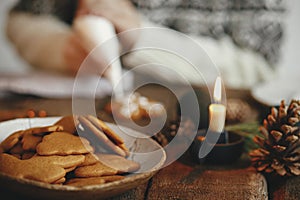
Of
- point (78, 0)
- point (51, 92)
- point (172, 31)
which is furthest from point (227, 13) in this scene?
point (51, 92)

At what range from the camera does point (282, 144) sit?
621 millimetres

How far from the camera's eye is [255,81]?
5.50ft

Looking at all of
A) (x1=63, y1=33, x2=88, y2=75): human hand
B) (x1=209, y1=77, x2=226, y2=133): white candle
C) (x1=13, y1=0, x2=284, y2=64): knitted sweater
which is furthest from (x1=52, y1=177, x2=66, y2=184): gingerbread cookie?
(x1=13, y1=0, x2=284, y2=64): knitted sweater

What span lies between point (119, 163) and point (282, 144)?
26cm

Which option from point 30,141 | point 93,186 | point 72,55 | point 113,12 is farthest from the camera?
point 72,55

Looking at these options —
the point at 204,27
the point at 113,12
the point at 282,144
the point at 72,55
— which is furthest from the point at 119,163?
the point at 204,27

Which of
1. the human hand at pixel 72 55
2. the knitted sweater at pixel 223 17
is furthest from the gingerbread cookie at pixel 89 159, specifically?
the knitted sweater at pixel 223 17

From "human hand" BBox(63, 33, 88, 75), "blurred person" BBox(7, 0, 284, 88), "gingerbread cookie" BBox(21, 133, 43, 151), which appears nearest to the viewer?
"gingerbread cookie" BBox(21, 133, 43, 151)

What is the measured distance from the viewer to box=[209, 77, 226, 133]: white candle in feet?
2.09

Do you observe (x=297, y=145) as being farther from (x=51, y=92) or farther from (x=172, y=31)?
(x=172, y=31)

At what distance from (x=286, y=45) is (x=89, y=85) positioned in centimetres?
105

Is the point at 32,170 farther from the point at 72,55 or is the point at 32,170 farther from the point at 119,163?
the point at 72,55

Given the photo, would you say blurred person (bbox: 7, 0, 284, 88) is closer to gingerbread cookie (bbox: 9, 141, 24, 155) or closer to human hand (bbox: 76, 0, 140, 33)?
human hand (bbox: 76, 0, 140, 33)

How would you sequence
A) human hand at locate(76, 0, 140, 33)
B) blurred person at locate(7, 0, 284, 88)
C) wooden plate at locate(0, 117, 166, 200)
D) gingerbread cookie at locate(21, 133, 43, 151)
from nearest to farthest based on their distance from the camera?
wooden plate at locate(0, 117, 166, 200) < gingerbread cookie at locate(21, 133, 43, 151) < human hand at locate(76, 0, 140, 33) < blurred person at locate(7, 0, 284, 88)
